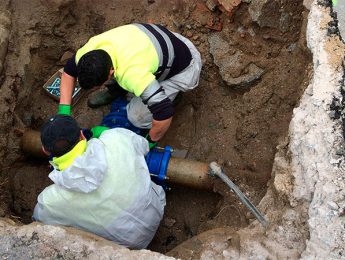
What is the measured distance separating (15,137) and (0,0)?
40.4 inches

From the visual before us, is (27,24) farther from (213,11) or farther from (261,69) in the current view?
(261,69)

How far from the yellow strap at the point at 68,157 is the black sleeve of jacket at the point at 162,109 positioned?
23.5 inches

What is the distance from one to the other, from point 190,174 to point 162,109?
1.71 feet

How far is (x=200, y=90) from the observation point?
3.78 m

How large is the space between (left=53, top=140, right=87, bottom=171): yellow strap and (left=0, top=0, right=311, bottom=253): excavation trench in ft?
2.59

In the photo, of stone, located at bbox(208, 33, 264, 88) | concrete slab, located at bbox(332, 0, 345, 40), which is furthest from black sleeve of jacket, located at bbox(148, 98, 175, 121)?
concrete slab, located at bbox(332, 0, 345, 40)

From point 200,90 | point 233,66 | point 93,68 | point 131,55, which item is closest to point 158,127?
point 131,55

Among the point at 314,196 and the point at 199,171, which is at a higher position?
the point at 314,196

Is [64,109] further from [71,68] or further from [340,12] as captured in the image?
[340,12]

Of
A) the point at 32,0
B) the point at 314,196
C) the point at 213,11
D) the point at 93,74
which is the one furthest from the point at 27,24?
the point at 314,196

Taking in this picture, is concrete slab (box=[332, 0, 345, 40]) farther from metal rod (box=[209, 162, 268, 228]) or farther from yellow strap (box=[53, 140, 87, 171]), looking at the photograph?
Answer: yellow strap (box=[53, 140, 87, 171])

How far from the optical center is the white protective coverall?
2.58 m

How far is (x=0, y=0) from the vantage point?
3578mm

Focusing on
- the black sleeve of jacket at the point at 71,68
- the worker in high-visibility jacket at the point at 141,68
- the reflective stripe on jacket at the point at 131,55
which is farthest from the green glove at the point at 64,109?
the reflective stripe on jacket at the point at 131,55
